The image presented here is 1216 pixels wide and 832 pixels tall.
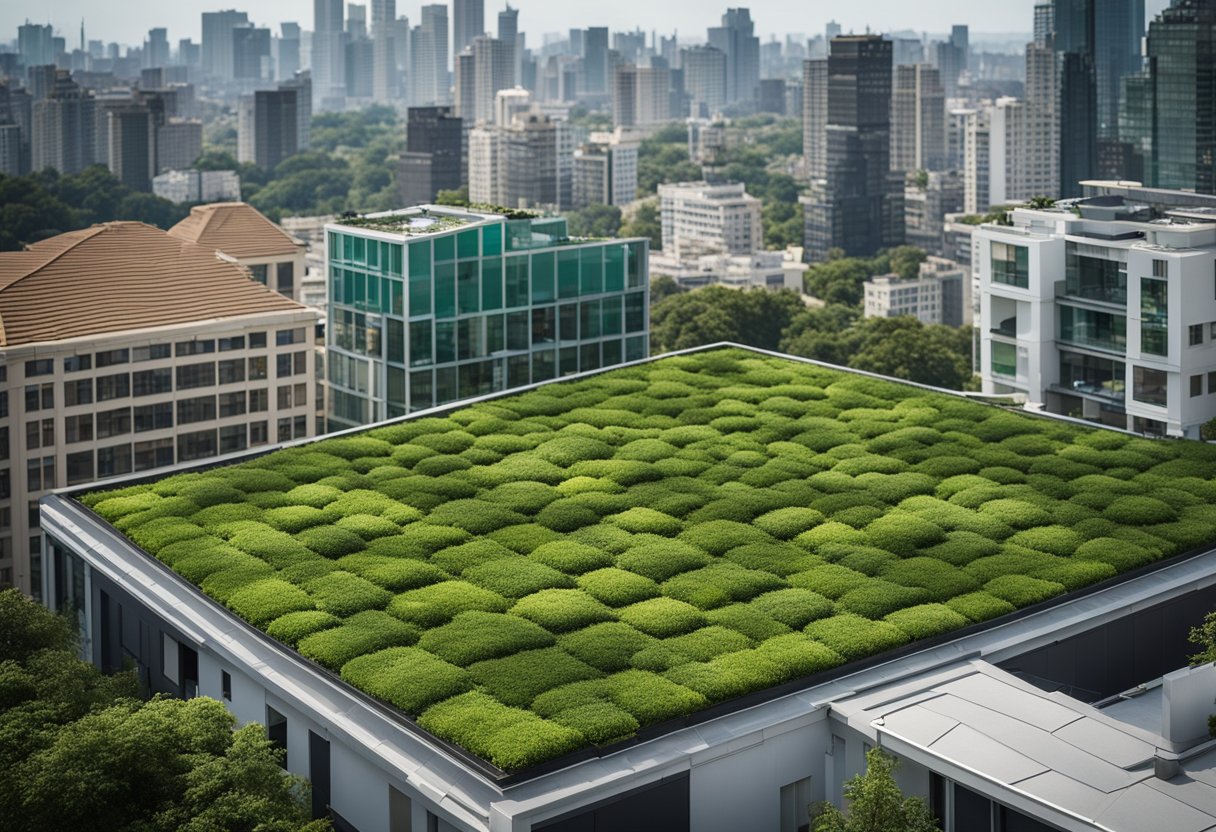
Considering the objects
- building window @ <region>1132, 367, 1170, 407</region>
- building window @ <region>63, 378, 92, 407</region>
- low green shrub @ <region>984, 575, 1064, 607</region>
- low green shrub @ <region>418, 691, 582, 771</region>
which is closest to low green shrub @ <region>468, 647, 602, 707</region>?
low green shrub @ <region>418, 691, 582, 771</region>

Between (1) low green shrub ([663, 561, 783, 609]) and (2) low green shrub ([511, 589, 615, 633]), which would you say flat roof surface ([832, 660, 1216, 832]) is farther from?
(2) low green shrub ([511, 589, 615, 633])

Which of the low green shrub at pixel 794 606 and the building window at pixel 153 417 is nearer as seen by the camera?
the low green shrub at pixel 794 606

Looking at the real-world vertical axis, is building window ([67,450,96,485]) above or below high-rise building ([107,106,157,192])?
below

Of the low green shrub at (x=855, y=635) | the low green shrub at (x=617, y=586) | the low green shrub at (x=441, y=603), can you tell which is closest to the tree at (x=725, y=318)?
the low green shrub at (x=617, y=586)

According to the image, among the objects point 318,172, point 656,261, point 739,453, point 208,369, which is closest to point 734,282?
point 656,261

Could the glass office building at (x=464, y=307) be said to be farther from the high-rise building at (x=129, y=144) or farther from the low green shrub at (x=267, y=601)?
the high-rise building at (x=129, y=144)

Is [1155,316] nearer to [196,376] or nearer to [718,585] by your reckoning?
[718,585]
